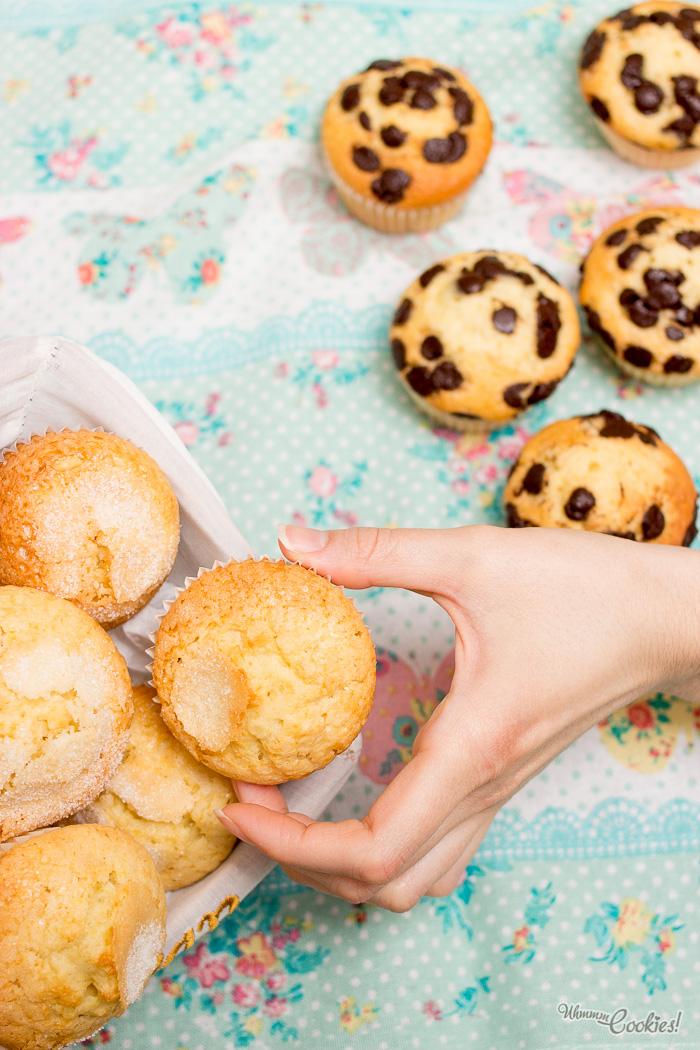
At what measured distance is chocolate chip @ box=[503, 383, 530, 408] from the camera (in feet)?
5.67

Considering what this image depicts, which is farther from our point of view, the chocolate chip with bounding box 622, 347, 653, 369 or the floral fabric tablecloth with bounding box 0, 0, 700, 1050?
the chocolate chip with bounding box 622, 347, 653, 369

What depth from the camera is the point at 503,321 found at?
5.65ft

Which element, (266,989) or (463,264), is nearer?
(266,989)

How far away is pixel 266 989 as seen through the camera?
1528mm

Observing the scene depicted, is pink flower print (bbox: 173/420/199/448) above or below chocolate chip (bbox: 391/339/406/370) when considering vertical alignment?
above

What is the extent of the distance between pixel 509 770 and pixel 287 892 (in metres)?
0.58

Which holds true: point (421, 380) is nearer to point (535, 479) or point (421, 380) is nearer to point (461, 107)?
point (535, 479)

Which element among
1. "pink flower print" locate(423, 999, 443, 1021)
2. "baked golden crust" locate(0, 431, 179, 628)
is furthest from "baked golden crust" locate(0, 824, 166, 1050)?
"pink flower print" locate(423, 999, 443, 1021)

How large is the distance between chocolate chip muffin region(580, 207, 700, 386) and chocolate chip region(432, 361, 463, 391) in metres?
0.38

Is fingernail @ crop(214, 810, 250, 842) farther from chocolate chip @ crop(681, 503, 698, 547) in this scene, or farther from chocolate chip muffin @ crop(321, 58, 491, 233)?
chocolate chip muffin @ crop(321, 58, 491, 233)

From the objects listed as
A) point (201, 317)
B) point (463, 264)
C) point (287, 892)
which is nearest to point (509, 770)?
point (287, 892)

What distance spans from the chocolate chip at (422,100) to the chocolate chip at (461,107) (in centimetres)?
5

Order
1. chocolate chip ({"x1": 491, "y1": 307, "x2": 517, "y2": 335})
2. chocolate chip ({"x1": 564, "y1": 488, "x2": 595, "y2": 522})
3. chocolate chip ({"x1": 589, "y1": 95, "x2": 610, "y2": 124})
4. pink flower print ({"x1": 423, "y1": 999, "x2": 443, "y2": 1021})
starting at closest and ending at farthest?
pink flower print ({"x1": 423, "y1": 999, "x2": 443, "y2": 1021}) < chocolate chip ({"x1": 564, "y1": 488, "x2": 595, "y2": 522}) < chocolate chip ({"x1": 491, "y1": 307, "x2": 517, "y2": 335}) < chocolate chip ({"x1": 589, "y1": 95, "x2": 610, "y2": 124})

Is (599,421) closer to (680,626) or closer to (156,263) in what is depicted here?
(680,626)
